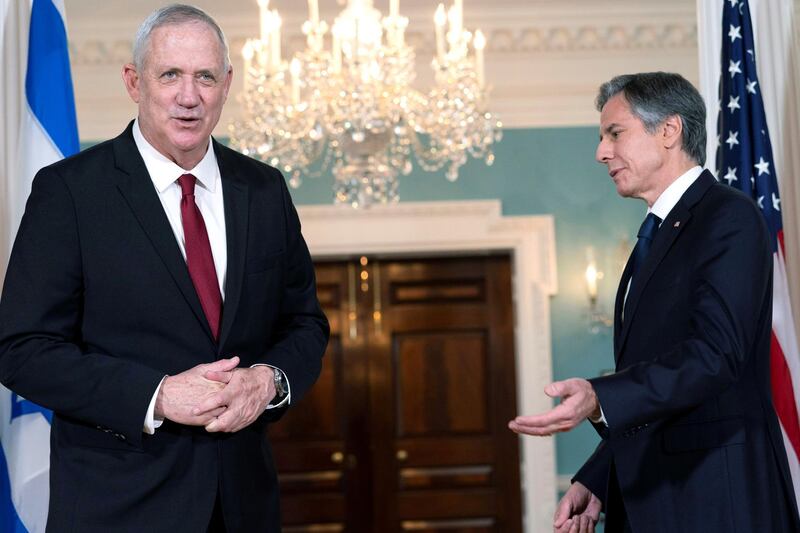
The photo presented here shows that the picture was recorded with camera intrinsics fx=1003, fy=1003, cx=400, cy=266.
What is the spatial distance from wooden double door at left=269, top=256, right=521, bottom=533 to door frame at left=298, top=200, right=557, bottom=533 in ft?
1.03

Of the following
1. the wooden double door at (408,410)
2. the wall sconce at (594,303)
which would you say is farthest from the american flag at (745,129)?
the wooden double door at (408,410)

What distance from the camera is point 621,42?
21.4 ft

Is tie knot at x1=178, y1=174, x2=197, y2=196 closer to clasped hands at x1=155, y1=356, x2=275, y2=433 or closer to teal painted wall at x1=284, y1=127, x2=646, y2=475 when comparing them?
clasped hands at x1=155, y1=356, x2=275, y2=433

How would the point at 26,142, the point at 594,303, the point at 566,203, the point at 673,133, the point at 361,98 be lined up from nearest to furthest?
the point at 673,133, the point at 26,142, the point at 361,98, the point at 594,303, the point at 566,203

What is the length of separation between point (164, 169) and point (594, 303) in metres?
4.69

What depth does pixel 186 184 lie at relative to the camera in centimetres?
207

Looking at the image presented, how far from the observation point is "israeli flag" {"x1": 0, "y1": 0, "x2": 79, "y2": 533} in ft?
8.46

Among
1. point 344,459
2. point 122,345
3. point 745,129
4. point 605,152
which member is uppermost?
point 745,129

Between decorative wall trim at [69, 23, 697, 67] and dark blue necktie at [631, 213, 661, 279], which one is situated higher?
decorative wall trim at [69, 23, 697, 67]

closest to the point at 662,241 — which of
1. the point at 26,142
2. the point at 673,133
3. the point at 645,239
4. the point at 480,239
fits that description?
the point at 645,239

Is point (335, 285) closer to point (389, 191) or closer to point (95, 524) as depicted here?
point (389, 191)

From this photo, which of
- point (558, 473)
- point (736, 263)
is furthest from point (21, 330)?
point (558, 473)

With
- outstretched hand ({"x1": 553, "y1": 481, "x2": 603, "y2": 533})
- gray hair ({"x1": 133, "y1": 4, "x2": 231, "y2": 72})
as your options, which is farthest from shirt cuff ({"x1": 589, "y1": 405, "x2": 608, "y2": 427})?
gray hair ({"x1": 133, "y1": 4, "x2": 231, "y2": 72})

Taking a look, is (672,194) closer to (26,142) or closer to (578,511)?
(578,511)
